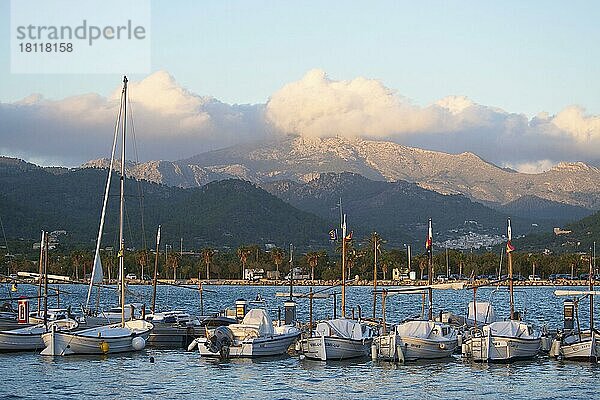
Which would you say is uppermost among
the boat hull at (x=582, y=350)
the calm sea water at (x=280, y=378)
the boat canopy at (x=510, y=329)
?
the boat canopy at (x=510, y=329)

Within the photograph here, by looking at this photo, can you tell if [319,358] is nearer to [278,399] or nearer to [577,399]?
[278,399]

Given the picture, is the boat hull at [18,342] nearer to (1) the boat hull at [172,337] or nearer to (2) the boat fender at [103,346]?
(2) the boat fender at [103,346]

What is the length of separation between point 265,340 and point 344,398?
15478 mm

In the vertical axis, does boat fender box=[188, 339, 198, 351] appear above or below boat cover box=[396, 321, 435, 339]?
below

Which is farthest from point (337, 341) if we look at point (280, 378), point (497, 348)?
point (497, 348)

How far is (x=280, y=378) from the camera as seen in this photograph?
186 feet

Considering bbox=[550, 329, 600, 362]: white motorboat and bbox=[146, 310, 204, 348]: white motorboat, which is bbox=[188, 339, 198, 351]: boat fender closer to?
bbox=[146, 310, 204, 348]: white motorboat

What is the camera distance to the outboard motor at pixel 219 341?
212 ft

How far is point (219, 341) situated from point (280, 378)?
8716 mm

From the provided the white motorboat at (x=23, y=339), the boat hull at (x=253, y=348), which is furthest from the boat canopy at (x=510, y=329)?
the white motorboat at (x=23, y=339)

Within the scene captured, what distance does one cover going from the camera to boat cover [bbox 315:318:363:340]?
64250mm

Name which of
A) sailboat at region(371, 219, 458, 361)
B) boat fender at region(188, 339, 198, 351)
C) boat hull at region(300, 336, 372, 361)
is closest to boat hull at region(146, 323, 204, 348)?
boat fender at region(188, 339, 198, 351)

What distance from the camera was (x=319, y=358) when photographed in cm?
6359

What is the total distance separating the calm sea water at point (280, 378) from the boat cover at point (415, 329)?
Result: 1.85m
